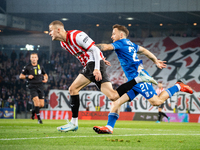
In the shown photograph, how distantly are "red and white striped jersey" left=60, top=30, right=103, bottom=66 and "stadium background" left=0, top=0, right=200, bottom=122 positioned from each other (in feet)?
50.5

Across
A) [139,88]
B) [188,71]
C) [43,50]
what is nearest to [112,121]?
[139,88]

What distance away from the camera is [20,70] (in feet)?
95.6

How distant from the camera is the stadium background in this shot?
2230 centimetres

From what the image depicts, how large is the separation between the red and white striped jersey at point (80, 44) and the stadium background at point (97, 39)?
1538cm

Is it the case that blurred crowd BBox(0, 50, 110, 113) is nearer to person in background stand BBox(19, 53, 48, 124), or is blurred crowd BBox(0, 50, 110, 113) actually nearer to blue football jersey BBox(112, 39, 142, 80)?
person in background stand BBox(19, 53, 48, 124)

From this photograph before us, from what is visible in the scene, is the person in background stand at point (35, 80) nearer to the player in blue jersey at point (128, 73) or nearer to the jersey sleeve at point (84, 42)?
the player in blue jersey at point (128, 73)

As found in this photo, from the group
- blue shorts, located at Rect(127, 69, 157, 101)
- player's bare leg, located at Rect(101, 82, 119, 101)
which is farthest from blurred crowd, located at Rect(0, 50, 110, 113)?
blue shorts, located at Rect(127, 69, 157, 101)

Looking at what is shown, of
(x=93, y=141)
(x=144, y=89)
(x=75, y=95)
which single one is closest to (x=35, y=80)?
(x=75, y=95)

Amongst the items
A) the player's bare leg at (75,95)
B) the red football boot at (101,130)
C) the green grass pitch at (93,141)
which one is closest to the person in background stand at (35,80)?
the green grass pitch at (93,141)

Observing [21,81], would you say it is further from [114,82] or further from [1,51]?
[114,82]

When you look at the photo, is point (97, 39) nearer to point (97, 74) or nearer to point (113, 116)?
point (113, 116)

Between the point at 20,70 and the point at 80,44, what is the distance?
24.2 meters

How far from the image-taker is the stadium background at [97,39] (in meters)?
22.3

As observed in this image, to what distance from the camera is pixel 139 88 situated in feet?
20.0
